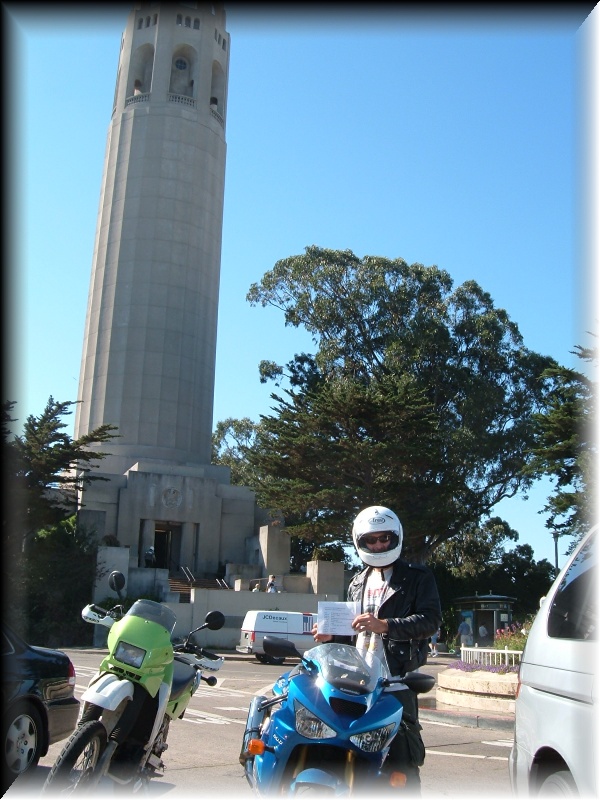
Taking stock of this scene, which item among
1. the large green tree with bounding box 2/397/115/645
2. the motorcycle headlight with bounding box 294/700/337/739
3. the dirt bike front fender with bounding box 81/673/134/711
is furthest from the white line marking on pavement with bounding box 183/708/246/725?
the large green tree with bounding box 2/397/115/645

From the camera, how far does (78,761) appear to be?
4.82 metres

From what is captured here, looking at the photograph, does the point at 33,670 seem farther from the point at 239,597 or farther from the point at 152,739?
the point at 239,597

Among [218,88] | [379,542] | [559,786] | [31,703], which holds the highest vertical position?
[218,88]

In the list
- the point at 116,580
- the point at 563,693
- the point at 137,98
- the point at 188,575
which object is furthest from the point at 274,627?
the point at 137,98

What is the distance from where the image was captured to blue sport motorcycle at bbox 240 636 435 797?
13.3 feet

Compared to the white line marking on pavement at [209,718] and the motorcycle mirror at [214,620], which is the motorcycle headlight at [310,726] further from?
the white line marking on pavement at [209,718]

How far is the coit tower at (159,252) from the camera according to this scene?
4456 cm

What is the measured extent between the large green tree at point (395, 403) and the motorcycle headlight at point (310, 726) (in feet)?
95.7

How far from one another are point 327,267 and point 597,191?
4193cm

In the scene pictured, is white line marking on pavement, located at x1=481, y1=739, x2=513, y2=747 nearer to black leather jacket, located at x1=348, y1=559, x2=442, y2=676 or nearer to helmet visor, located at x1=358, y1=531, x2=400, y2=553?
black leather jacket, located at x1=348, y1=559, x2=442, y2=676

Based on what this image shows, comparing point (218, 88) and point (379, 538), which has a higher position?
point (218, 88)

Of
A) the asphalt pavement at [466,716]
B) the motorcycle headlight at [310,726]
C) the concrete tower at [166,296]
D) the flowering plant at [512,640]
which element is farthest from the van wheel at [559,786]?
the concrete tower at [166,296]

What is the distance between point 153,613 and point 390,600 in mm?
1638

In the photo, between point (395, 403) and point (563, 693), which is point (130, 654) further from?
point (395, 403)
